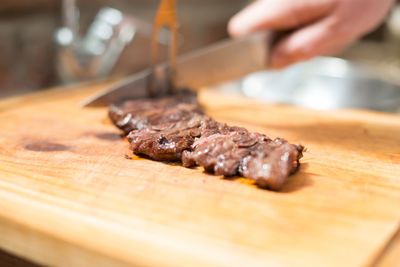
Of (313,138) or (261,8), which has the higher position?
(261,8)

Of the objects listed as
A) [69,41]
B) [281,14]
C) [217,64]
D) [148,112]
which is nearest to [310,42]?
[281,14]

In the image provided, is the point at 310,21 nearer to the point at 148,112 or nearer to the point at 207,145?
the point at 148,112

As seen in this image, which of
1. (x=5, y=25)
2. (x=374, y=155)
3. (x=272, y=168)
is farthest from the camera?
(x=5, y=25)

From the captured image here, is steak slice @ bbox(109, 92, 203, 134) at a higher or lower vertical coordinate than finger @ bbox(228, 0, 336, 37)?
lower

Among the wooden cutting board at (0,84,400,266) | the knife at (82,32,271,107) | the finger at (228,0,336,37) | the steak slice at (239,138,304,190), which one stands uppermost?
the finger at (228,0,336,37)

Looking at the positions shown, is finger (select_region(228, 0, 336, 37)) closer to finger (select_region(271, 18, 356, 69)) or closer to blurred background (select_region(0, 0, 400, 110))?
finger (select_region(271, 18, 356, 69))

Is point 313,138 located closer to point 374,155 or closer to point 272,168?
point 374,155

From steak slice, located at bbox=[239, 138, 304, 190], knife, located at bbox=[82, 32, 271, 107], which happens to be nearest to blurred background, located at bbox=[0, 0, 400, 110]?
knife, located at bbox=[82, 32, 271, 107]

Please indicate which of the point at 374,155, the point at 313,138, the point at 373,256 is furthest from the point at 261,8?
the point at 373,256
